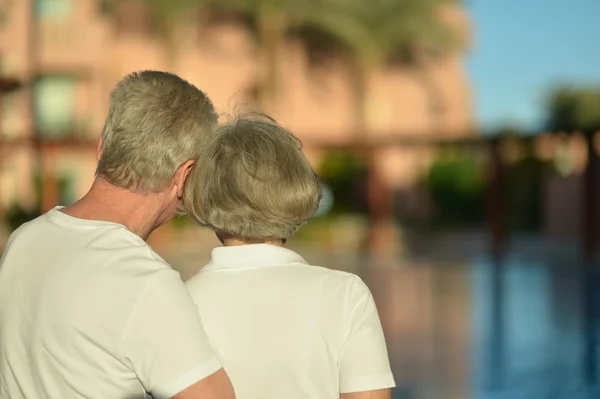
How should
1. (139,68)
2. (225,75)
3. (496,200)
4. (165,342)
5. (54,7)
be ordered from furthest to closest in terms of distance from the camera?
(225,75) < (139,68) < (54,7) < (496,200) < (165,342)

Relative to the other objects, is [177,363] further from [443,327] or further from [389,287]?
[389,287]

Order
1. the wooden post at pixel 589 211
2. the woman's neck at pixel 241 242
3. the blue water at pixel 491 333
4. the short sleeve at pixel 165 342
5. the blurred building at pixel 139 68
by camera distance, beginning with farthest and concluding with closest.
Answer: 1. the blurred building at pixel 139 68
2. the wooden post at pixel 589 211
3. the blue water at pixel 491 333
4. the woman's neck at pixel 241 242
5. the short sleeve at pixel 165 342

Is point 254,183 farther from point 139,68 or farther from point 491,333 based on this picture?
point 139,68

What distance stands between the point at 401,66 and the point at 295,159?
3814 centimetres

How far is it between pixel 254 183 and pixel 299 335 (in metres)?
0.31

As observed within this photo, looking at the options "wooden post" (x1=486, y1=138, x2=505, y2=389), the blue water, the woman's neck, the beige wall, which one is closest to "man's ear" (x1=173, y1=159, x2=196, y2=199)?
the woman's neck

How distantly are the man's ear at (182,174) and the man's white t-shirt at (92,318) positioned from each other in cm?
19

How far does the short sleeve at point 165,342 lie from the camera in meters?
1.75

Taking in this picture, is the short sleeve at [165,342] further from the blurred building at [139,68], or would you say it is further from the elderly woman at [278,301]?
the blurred building at [139,68]

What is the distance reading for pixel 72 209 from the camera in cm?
203

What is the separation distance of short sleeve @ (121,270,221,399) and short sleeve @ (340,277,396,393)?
1.07 ft

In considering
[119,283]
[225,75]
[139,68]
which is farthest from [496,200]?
[119,283]

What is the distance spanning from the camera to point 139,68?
35.7 m

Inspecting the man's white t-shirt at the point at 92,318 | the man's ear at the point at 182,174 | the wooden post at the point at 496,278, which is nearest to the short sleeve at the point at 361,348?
the man's white t-shirt at the point at 92,318
